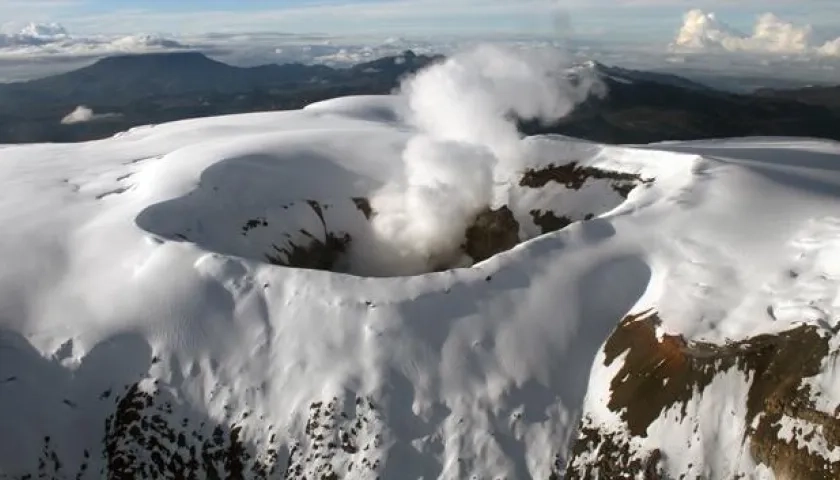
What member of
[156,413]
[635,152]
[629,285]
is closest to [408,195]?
[635,152]

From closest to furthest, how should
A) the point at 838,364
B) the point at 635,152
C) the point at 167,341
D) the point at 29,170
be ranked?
the point at 838,364
the point at 167,341
the point at 635,152
the point at 29,170

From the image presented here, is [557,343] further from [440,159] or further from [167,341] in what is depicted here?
[440,159]

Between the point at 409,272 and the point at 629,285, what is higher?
the point at 629,285

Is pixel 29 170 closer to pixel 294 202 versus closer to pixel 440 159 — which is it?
pixel 294 202

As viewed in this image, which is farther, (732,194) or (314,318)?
(732,194)

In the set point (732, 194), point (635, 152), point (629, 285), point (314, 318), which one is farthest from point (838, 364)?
point (635, 152)

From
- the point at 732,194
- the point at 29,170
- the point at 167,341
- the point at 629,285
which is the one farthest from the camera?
the point at 29,170

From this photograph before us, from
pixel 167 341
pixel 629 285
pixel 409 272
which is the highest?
pixel 629 285
